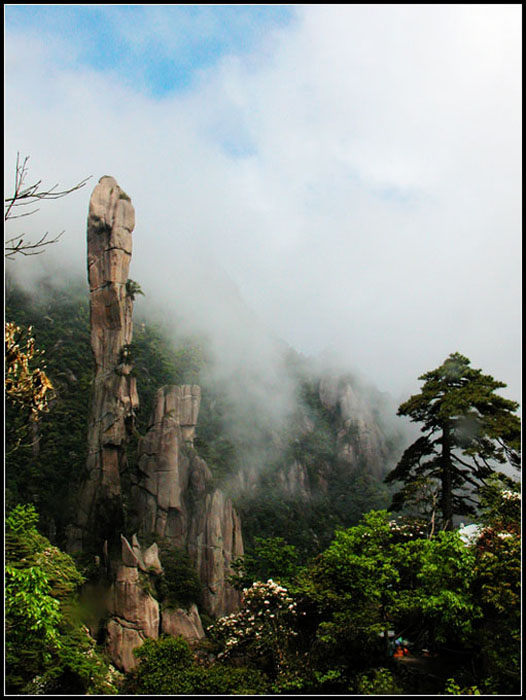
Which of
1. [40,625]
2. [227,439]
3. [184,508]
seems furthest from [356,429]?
[40,625]

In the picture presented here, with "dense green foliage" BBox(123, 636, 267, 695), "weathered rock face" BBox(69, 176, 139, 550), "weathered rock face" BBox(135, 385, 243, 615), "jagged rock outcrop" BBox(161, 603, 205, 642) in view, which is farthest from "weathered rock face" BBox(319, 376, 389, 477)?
"dense green foliage" BBox(123, 636, 267, 695)

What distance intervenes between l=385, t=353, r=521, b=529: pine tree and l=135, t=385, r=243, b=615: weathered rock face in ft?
65.4

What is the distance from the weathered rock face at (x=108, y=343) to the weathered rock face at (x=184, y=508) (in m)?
2.31

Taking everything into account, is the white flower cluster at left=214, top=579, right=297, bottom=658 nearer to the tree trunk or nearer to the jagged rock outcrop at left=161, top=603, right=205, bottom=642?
the tree trunk

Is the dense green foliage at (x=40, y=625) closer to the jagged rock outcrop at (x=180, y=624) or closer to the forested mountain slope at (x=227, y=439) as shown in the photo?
the jagged rock outcrop at (x=180, y=624)

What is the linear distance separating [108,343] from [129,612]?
16314 mm

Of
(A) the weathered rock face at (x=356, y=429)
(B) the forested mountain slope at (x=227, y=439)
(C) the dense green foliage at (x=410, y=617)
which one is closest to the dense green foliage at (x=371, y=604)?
(C) the dense green foliage at (x=410, y=617)

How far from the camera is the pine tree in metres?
16.4

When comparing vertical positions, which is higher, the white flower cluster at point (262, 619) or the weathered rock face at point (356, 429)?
the weathered rock face at point (356, 429)

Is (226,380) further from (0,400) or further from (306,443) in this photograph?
(0,400)

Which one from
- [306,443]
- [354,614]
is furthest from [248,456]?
[354,614]

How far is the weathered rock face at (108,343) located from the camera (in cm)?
3344

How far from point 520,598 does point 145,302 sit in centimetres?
6355

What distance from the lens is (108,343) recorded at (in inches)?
1373
